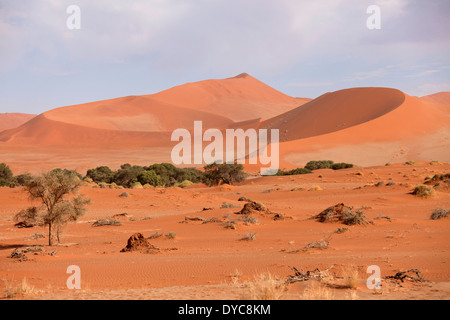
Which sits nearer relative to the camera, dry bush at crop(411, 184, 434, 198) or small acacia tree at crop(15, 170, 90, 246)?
small acacia tree at crop(15, 170, 90, 246)

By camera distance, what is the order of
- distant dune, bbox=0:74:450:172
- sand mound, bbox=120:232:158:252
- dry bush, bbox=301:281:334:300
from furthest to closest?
distant dune, bbox=0:74:450:172 < sand mound, bbox=120:232:158:252 < dry bush, bbox=301:281:334:300

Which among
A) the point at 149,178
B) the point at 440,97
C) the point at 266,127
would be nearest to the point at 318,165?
the point at 149,178

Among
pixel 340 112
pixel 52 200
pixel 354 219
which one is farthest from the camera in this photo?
pixel 340 112

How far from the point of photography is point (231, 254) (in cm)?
1123

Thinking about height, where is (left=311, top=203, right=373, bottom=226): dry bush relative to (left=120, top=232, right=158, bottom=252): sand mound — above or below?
above

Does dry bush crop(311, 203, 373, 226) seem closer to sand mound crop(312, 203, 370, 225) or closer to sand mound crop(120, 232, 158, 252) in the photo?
sand mound crop(312, 203, 370, 225)

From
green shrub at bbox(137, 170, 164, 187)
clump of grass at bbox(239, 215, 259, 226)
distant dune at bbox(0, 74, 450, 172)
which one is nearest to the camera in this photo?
clump of grass at bbox(239, 215, 259, 226)

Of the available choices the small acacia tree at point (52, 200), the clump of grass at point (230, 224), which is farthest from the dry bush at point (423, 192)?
the small acacia tree at point (52, 200)

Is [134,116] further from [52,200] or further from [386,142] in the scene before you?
[52,200]

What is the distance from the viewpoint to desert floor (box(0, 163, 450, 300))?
685cm

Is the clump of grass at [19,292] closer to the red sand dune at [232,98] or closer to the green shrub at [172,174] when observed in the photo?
the green shrub at [172,174]

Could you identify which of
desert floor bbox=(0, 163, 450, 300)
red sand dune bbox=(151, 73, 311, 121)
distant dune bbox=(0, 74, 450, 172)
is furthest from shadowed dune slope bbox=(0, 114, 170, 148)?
desert floor bbox=(0, 163, 450, 300)
